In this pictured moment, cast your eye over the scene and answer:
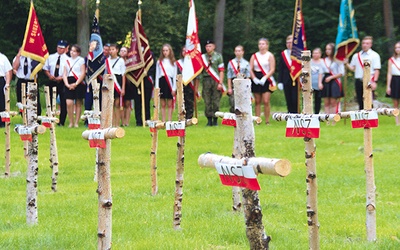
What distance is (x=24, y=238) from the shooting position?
27.8 feet

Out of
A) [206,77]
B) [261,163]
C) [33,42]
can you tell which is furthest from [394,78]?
[261,163]

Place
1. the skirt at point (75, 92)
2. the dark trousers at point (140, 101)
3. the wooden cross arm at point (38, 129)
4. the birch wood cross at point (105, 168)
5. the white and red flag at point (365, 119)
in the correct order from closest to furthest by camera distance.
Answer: the birch wood cross at point (105, 168)
the white and red flag at point (365, 119)
the wooden cross arm at point (38, 129)
the skirt at point (75, 92)
the dark trousers at point (140, 101)

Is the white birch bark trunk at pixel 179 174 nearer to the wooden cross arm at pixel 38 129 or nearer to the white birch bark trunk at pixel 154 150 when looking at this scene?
the wooden cross arm at pixel 38 129

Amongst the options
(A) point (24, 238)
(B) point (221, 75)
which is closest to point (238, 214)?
(A) point (24, 238)

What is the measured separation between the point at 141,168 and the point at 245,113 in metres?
10.2

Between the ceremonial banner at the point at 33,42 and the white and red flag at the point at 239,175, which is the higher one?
the ceremonial banner at the point at 33,42

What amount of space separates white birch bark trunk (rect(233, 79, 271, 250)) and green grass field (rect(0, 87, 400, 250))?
2578 millimetres

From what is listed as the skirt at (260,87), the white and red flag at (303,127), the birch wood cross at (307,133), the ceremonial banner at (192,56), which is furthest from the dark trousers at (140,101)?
the white and red flag at (303,127)

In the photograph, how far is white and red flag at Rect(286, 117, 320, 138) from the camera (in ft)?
24.0

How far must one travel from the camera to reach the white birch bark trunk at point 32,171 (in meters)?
9.49

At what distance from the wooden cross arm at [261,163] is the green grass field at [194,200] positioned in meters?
2.70

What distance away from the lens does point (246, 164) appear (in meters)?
5.15

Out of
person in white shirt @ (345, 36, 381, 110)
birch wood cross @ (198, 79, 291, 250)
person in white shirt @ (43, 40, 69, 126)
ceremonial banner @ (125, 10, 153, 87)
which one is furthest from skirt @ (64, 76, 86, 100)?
birch wood cross @ (198, 79, 291, 250)

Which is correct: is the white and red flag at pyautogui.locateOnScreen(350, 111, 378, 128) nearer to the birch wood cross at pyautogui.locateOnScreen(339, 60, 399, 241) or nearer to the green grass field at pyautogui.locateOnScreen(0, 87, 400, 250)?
the birch wood cross at pyautogui.locateOnScreen(339, 60, 399, 241)
